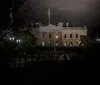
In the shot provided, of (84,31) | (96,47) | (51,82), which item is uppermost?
(84,31)

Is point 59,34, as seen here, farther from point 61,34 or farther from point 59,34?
point 61,34

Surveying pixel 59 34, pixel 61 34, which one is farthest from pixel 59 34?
pixel 61 34

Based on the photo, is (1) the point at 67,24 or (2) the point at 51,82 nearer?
(2) the point at 51,82

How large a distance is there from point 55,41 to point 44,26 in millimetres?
5964

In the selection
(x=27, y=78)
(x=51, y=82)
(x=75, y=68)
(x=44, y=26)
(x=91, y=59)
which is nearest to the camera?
(x=51, y=82)

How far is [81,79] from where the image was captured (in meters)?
14.2

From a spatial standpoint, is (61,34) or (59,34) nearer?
(59,34)

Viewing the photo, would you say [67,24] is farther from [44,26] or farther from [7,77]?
[7,77]

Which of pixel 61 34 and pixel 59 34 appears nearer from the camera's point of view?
pixel 59 34

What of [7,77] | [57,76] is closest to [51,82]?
[57,76]

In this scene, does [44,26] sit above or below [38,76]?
above

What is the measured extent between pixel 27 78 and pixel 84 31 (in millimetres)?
75653

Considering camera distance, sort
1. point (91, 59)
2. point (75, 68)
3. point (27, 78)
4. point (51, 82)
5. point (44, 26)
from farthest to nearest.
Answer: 1. point (44, 26)
2. point (91, 59)
3. point (75, 68)
4. point (27, 78)
5. point (51, 82)

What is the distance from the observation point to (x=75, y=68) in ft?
56.6
